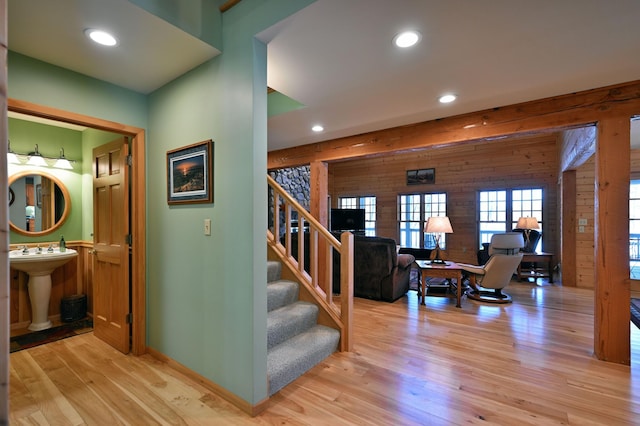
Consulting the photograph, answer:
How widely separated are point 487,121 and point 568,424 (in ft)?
8.82

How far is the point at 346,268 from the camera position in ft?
8.91

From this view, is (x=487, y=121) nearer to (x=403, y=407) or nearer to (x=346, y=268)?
(x=346, y=268)

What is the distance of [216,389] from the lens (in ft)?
6.68

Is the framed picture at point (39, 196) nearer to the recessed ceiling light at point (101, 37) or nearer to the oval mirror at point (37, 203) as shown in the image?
the oval mirror at point (37, 203)

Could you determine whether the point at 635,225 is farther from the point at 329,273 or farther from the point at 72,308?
the point at 72,308

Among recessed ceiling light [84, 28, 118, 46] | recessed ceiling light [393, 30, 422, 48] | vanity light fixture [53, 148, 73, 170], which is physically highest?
recessed ceiling light [393, 30, 422, 48]

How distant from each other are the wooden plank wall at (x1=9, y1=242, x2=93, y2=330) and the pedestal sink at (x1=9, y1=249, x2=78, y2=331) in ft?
0.34

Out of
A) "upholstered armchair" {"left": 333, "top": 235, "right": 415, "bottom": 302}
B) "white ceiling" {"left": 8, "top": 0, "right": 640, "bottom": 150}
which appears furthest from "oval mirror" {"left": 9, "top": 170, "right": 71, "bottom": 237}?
"upholstered armchair" {"left": 333, "top": 235, "right": 415, "bottom": 302}

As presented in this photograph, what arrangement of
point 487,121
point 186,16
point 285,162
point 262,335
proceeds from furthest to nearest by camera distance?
point 285,162
point 487,121
point 262,335
point 186,16

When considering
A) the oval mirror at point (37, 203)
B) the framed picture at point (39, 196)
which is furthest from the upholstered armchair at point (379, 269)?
the framed picture at point (39, 196)

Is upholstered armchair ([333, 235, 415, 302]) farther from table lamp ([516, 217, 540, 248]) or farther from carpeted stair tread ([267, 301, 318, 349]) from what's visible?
table lamp ([516, 217, 540, 248])

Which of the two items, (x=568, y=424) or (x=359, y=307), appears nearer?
(x=568, y=424)

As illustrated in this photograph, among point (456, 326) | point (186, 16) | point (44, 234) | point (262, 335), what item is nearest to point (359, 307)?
point (456, 326)

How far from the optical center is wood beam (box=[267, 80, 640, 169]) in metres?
2.54
